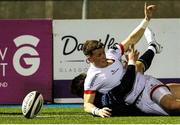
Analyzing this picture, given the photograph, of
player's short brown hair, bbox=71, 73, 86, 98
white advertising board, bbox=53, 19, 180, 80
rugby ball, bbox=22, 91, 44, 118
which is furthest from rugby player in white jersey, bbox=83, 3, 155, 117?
white advertising board, bbox=53, 19, 180, 80

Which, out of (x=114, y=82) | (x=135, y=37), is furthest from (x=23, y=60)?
(x=114, y=82)

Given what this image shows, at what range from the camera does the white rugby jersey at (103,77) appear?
10.0 m

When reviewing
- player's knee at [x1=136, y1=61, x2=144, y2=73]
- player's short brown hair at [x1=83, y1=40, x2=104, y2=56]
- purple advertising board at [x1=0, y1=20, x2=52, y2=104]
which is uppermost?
player's short brown hair at [x1=83, y1=40, x2=104, y2=56]

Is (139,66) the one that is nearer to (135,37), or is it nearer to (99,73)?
(135,37)

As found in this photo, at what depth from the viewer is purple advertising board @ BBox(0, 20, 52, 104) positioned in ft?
50.1

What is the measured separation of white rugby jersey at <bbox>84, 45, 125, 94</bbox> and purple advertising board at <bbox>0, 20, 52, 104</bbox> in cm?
523

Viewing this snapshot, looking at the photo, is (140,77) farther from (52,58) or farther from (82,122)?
(52,58)

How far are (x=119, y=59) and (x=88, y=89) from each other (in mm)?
707

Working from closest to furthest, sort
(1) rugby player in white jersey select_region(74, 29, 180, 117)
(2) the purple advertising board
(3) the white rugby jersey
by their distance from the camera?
(3) the white rugby jersey → (1) rugby player in white jersey select_region(74, 29, 180, 117) → (2) the purple advertising board

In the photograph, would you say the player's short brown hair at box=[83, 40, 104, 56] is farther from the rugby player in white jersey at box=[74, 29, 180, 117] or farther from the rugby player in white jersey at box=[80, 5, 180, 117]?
the rugby player in white jersey at box=[74, 29, 180, 117]

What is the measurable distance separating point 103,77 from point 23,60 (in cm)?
548

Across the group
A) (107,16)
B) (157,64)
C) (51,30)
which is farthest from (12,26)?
(107,16)

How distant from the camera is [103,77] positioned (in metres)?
10.1

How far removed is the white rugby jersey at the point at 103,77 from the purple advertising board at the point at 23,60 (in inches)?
206
